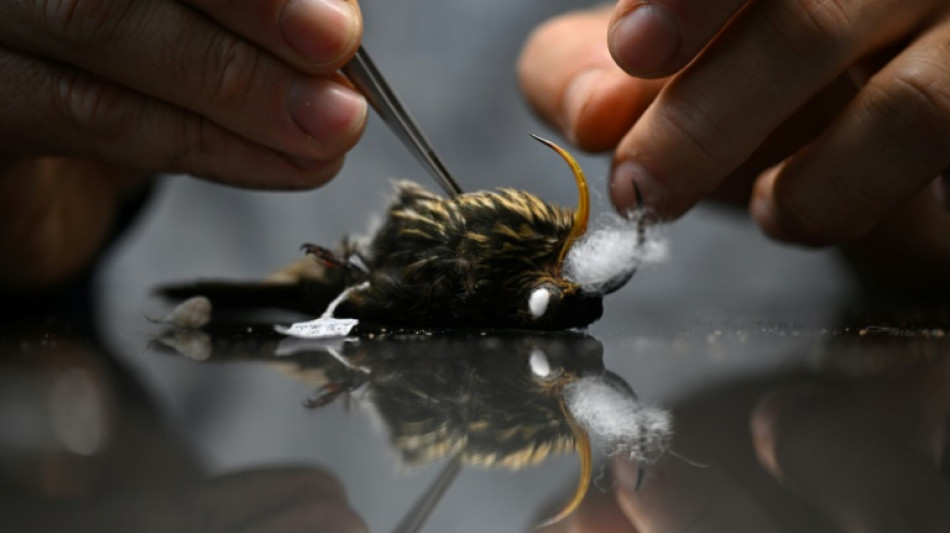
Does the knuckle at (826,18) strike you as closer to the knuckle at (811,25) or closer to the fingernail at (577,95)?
the knuckle at (811,25)

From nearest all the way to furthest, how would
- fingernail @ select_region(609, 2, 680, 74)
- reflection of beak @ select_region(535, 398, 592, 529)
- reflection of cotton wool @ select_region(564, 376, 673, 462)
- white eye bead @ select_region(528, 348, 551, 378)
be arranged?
reflection of beak @ select_region(535, 398, 592, 529), reflection of cotton wool @ select_region(564, 376, 673, 462), white eye bead @ select_region(528, 348, 551, 378), fingernail @ select_region(609, 2, 680, 74)

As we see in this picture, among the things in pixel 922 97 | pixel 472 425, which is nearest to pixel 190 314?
pixel 472 425

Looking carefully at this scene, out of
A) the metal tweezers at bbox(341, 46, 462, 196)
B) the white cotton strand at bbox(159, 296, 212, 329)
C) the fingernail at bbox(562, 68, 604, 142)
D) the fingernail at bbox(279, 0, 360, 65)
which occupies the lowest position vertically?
the fingernail at bbox(562, 68, 604, 142)

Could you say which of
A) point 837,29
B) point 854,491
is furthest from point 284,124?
point 854,491

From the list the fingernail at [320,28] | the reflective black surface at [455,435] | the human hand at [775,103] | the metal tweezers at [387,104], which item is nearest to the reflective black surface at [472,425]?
the reflective black surface at [455,435]

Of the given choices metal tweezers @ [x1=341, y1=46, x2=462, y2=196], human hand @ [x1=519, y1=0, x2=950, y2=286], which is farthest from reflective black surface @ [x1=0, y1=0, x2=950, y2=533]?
metal tweezers @ [x1=341, y1=46, x2=462, y2=196]

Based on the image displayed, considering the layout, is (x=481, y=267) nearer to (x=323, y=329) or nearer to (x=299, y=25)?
(x=323, y=329)

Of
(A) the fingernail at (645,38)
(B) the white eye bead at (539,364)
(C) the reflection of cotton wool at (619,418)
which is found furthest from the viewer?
(A) the fingernail at (645,38)

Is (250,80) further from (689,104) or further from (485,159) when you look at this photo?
(485,159)

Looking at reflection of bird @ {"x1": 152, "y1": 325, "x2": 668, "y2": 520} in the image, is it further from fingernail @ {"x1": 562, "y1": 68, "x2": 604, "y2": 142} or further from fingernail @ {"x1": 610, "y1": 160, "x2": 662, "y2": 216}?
fingernail @ {"x1": 562, "y1": 68, "x2": 604, "y2": 142}
